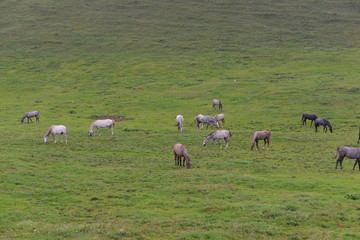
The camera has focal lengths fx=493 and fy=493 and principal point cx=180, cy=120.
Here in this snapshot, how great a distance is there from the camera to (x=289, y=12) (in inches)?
5389

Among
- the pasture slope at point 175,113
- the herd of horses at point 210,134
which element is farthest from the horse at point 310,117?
the pasture slope at point 175,113

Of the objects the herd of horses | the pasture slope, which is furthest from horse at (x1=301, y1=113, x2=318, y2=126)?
the pasture slope

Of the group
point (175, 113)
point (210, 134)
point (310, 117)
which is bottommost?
point (175, 113)

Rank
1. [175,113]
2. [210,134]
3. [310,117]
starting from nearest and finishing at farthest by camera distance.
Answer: [210,134]
[310,117]
[175,113]

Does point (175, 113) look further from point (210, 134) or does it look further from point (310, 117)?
point (210, 134)

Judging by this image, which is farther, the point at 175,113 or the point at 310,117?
the point at 175,113

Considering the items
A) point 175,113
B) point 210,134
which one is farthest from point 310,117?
point 210,134

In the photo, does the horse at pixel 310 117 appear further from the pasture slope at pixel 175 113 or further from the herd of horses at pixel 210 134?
the pasture slope at pixel 175 113

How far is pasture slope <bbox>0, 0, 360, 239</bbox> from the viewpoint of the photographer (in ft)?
68.0

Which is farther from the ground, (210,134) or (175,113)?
(210,134)

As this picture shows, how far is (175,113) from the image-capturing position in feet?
200

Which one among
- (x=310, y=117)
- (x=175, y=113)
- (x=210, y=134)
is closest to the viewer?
(x=210, y=134)

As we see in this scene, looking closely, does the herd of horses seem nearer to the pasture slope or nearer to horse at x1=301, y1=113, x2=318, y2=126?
horse at x1=301, y1=113, x2=318, y2=126

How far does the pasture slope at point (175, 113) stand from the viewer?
68.0ft
